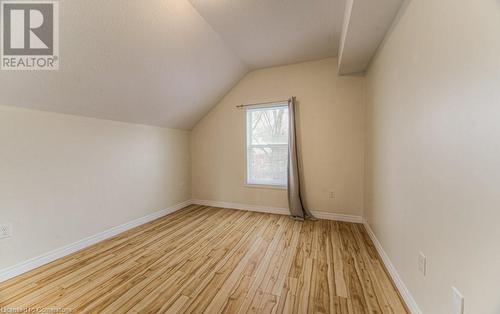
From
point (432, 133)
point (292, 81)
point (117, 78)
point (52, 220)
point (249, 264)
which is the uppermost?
point (292, 81)

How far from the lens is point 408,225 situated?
136 cm

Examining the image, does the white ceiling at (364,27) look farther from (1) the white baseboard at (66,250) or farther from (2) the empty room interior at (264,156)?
(1) the white baseboard at (66,250)

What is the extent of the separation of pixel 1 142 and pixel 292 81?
342cm

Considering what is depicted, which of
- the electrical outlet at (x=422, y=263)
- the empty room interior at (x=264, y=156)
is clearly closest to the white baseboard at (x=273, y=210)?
the empty room interior at (x=264, y=156)

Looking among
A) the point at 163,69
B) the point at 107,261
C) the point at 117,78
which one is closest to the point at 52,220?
the point at 107,261

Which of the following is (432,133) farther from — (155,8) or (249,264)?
(155,8)

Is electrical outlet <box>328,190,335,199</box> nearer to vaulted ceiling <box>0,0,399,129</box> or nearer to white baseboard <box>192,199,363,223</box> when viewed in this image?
white baseboard <box>192,199,363,223</box>

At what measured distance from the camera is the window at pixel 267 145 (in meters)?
3.29

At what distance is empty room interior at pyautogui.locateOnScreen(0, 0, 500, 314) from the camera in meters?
→ 0.91

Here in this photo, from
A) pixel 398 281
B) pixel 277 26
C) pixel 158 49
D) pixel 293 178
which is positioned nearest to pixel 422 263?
pixel 398 281

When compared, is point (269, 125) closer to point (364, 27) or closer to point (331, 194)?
point (331, 194)

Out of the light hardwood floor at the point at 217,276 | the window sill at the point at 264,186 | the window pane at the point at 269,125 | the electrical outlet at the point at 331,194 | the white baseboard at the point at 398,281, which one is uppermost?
the window pane at the point at 269,125

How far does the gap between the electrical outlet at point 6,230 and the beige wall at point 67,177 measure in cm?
3

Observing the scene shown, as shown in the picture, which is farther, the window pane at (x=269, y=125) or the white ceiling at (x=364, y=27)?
the window pane at (x=269, y=125)
